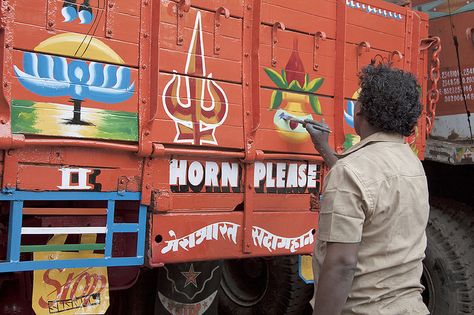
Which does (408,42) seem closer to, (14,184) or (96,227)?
(96,227)

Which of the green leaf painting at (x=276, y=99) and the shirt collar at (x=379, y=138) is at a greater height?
the green leaf painting at (x=276, y=99)

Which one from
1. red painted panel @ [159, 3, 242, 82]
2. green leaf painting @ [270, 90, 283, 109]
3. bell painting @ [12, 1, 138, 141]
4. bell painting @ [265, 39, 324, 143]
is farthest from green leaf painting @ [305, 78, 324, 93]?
bell painting @ [12, 1, 138, 141]

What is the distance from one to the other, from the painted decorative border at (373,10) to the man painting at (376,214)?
182 cm

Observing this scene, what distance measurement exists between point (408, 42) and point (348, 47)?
2.09ft

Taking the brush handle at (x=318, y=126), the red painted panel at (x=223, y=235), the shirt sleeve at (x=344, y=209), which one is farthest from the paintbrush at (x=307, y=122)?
the shirt sleeve at (x=344, y=209)

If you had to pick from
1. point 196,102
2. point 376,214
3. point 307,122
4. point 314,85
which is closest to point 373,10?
point 314,85

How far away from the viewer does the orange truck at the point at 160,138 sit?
2592mm

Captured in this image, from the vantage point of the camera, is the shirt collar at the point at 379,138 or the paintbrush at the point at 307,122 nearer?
the shirt collar at the point at 379,138

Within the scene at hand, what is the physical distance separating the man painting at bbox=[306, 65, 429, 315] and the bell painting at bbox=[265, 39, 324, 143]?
1.32m

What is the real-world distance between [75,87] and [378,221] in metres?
1.47

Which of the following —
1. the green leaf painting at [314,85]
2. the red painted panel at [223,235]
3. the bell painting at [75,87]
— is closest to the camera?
the bell painting at [75,87]

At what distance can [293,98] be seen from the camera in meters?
3.51

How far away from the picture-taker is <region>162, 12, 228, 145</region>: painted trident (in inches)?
118

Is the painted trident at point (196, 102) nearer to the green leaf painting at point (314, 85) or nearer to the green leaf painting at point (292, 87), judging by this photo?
the green leaf painting at point (292, 87)
